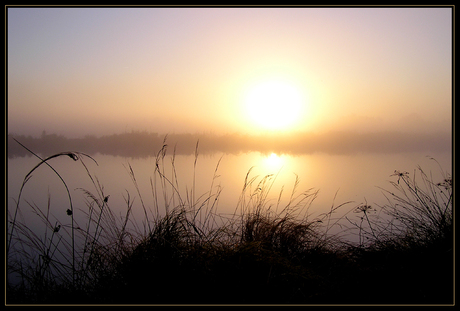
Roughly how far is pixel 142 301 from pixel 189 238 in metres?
0.71

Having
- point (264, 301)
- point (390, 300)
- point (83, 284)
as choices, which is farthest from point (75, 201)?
point (390, 300)

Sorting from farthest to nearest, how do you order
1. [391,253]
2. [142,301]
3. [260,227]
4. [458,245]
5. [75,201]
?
1. [75,201]
2. [260,227]
3. [391,253]
4. [458,245]
5. [142,301]

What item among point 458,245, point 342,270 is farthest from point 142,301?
point 458,245

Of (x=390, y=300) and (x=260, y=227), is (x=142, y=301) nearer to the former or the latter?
(x=260, y=227)

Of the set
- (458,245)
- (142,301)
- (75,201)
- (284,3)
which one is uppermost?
(284,3)

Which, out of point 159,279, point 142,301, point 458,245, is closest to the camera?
point 142,301

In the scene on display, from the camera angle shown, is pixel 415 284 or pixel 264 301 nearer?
pixel 264 301

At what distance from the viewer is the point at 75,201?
6.22 m

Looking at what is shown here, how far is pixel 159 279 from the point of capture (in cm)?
207

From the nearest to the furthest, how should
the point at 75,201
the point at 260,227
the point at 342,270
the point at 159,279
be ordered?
the point at 159,279 → the point at 342,270 → the point at 260,227 → the point at 75,201

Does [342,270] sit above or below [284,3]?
below

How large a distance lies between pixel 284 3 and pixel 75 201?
18.1ft

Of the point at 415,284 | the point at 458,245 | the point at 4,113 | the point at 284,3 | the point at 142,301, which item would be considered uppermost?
the point at 284,3

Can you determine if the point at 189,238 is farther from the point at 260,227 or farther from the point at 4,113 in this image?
the point at 4,113
